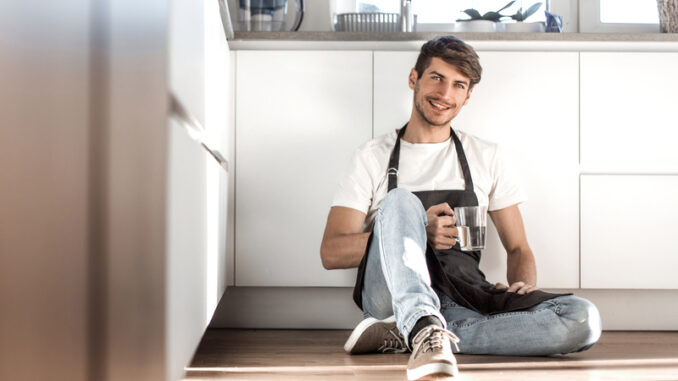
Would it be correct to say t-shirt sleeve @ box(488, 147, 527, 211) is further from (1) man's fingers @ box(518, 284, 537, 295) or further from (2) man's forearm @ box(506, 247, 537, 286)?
(1) man's fingers @ box(518, 284, 537, 295)

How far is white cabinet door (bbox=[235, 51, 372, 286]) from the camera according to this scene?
2.24 meters

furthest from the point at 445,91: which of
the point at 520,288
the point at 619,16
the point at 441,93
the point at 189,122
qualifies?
the point at 619,16

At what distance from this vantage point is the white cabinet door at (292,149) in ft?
7.36

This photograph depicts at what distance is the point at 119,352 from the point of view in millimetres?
900

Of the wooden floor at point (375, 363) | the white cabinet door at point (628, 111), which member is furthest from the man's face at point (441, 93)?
the wooden floor at point (375, 363)

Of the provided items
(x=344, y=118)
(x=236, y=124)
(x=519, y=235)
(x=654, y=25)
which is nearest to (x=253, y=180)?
(x=236, y=124)

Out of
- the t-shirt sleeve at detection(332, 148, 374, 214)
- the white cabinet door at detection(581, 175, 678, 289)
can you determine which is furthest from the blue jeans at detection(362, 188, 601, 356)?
the white cabinet door at detection(581, 175, 678, 289)

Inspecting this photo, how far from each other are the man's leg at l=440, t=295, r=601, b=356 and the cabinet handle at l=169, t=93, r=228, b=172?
0.74 m

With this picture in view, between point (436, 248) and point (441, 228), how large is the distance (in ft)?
0.19

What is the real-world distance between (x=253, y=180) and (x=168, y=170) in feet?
4.26

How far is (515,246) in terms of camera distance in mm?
2059

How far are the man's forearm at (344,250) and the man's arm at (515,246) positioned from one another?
0.42m

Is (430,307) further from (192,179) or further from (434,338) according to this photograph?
(192,179)

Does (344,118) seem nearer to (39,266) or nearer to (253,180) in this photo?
(253,180)
